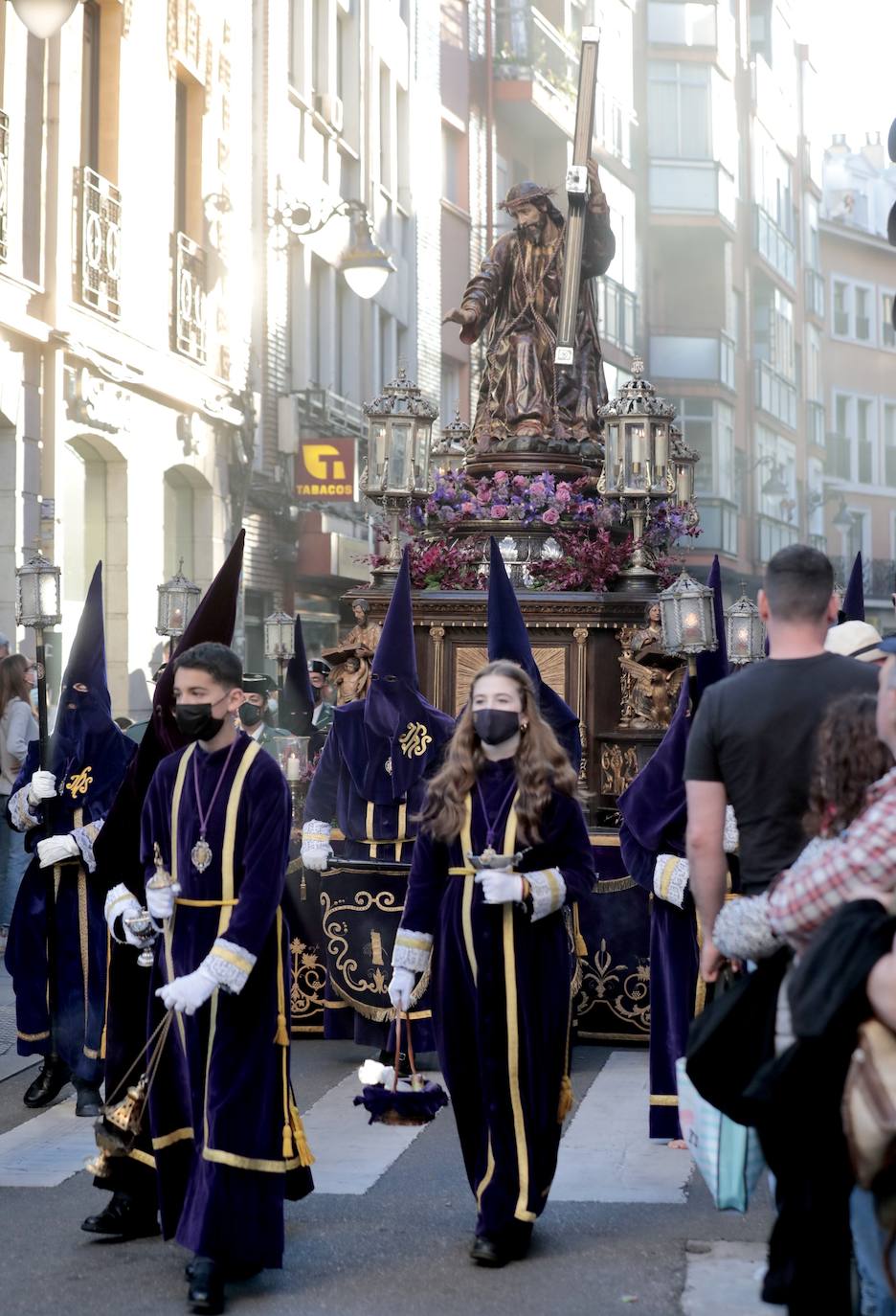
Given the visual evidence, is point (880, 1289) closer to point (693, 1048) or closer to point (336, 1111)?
point (693, 1048)

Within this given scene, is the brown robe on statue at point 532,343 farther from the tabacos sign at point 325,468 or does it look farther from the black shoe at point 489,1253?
the tabacos sign at point 325,468

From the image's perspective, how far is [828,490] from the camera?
51.6 metres

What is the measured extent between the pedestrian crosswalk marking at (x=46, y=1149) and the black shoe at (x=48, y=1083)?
8cm

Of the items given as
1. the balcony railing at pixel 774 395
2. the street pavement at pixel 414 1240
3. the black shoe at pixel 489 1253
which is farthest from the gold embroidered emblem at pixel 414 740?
the balcony railing at pixel 774 395

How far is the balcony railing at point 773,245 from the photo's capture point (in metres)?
46.6

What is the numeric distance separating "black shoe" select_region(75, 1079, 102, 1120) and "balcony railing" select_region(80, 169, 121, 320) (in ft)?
34.2

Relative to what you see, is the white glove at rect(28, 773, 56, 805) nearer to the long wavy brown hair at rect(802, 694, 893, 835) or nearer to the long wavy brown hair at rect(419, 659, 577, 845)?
the long wavy brown hair at rect(419, 659, 577, 845)

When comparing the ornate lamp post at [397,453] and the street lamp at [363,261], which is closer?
the ornate lamp post at [397,453]

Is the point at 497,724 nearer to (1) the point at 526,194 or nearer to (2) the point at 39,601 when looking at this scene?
(2) the point at 39,601

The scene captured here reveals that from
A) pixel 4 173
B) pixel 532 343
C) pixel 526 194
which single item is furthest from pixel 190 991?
pixel 4 173

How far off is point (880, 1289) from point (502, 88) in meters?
31.8

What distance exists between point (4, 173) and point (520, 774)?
1126 cm

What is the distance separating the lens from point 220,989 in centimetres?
591

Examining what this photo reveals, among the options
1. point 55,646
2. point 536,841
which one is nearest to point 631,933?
point 536,841
